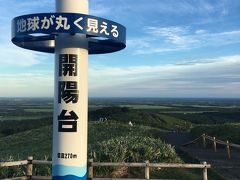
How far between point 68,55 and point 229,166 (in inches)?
471

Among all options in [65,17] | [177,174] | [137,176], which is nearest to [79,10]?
[65,17]

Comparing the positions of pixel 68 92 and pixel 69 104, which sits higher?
pixel 68 92

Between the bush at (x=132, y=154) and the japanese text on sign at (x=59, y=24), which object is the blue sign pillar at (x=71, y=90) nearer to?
the japanese text on sign at (x=59, y=24)

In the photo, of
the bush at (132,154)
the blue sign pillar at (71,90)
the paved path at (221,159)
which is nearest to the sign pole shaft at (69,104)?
Answer: the blue sign pillar at (71,90)

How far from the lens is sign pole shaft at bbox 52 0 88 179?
11.2m

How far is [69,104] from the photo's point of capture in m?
11.2

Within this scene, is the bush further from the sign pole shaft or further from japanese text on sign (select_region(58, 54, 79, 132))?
japanese text on sign (select_region(58, 54, 79, 132))

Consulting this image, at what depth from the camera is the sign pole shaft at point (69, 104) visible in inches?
440

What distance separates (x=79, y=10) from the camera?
11.3 meters

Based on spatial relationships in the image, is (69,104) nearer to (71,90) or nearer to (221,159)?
(71,90)

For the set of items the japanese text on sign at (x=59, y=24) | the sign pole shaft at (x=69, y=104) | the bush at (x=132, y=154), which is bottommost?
the bush at (x=132, y=154)

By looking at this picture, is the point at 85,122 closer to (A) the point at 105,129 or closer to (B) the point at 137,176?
(B) the point at 137,176

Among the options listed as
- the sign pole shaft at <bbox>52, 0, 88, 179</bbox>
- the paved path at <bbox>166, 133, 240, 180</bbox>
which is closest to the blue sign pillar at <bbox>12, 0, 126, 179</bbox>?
the sign pole shaft at <bbox>52, 0, 88, 179</bbox>

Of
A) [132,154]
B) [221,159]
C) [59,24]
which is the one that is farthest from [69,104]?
[221,159]
